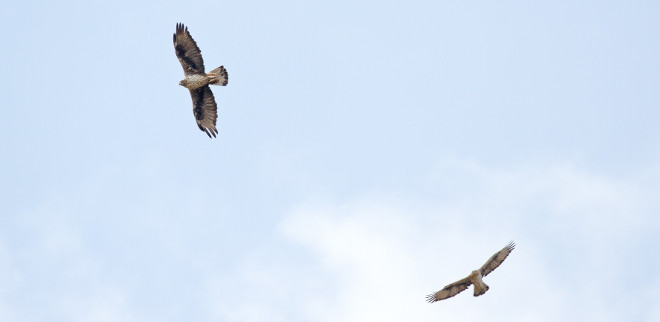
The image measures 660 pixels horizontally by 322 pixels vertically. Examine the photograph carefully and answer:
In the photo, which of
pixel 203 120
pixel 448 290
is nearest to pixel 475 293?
pixel 448 290

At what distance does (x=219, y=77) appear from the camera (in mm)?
30344

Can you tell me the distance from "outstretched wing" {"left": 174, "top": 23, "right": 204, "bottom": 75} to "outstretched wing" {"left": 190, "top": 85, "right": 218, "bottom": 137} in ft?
3.69

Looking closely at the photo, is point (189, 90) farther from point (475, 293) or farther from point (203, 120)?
point (475, 293)

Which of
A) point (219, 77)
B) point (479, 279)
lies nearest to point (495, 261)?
point (479, 279)

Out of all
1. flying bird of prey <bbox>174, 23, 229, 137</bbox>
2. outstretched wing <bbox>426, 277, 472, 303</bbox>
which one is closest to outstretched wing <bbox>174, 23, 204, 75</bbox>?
flying bird of prey <bbox>174, 23, 229, 137</bbox>

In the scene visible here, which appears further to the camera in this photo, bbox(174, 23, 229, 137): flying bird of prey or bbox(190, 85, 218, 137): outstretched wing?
bbox(190, 85, 218, 137): outstretched wing

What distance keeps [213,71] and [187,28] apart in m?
1.33

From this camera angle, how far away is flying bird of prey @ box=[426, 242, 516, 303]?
29.9 m

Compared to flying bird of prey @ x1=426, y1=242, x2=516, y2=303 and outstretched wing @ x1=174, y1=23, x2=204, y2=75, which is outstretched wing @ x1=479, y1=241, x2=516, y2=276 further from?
outstretched wing @ x1=174, y1=23, x2=204, y2=75

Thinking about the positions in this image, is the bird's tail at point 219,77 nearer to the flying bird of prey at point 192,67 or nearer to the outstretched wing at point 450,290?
the flying bird of prey at point 192,67

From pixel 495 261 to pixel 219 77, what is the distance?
887 centimetres

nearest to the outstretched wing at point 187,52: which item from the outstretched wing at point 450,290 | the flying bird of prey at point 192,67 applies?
the flying bird of prey at point 192,67

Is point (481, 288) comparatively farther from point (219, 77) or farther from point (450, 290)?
point (219, 77)

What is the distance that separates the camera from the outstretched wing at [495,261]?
2986 centimetres
